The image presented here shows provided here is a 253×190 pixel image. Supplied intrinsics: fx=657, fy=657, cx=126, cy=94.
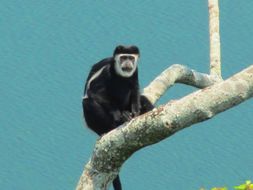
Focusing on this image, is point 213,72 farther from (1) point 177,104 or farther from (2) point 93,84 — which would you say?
(1) point 177,104

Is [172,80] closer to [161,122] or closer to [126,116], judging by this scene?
[126,116]

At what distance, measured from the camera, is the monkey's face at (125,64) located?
2.56m

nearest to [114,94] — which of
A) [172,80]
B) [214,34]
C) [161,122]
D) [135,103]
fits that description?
[135,103]

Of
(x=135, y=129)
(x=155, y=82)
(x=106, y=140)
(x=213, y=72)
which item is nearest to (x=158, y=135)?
(x=135, y=129)

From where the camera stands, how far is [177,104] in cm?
143

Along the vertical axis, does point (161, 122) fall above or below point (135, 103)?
below

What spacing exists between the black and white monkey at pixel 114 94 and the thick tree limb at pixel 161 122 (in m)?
0.73

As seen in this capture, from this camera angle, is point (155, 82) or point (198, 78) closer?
point (155, 82)

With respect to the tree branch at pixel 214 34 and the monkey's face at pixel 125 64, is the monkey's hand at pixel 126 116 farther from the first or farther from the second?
the tree branch at pixel 214 34

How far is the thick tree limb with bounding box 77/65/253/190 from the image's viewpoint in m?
1.38

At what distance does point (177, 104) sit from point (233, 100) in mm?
125

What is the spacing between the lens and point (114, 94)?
2.55m

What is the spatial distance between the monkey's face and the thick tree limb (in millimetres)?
906

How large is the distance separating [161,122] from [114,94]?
111cm
